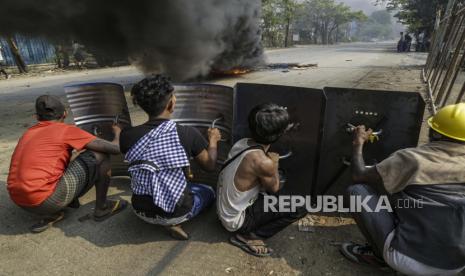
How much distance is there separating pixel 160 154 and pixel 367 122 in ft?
5.27

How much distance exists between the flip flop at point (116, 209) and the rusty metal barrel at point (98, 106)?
706 millimetres

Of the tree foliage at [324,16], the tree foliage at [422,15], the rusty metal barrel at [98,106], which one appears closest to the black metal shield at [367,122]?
the rusty metal barrel at [98,106]

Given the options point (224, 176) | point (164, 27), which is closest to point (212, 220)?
point (224, 176)

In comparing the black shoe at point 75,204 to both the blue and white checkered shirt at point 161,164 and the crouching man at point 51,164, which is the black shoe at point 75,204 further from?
the blue and white checkered shirt at point 161,164

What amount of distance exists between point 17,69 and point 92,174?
Result: 1647 cm

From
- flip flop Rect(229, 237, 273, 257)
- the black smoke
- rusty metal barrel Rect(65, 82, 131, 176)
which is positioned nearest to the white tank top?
flip flop Rect(229, 237, 273, 257)

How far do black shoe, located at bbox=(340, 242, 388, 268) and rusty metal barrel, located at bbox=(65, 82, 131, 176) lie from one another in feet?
7.34

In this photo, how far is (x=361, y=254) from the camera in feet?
7.46

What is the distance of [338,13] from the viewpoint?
210 ft

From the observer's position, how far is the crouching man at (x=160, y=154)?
2.21 metres

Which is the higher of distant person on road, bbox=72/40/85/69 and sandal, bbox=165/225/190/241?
distant person on road, bbox=72/40/85/69

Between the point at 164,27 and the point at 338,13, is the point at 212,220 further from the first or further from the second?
the point at 338,13

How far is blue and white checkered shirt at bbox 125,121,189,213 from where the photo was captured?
2.21 meters

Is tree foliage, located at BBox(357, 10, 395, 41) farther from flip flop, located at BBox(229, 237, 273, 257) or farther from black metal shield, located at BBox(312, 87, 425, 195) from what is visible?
flip flop, located at BBox(229, 237, 273, 257)
